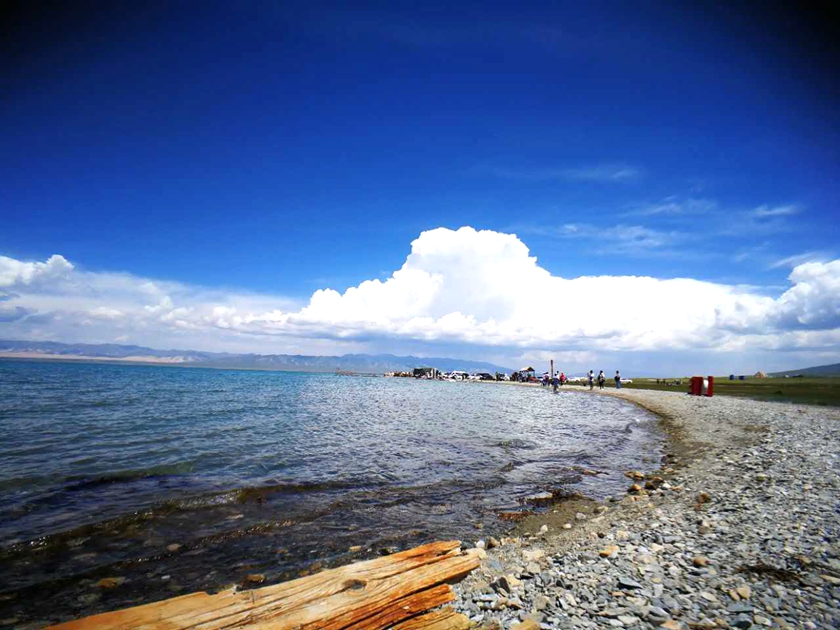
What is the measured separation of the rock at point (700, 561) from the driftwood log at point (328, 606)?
4.51 meters

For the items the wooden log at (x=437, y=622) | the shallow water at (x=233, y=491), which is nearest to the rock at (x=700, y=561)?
the wooden log at (x=437, y=622)

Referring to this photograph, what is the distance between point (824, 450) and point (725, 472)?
6505 millimetres

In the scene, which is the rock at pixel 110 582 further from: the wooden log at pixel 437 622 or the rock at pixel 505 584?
the rock at pixel 505 584

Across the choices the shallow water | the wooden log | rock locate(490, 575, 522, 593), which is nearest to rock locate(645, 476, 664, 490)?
the shallow water

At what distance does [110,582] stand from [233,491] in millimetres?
5687

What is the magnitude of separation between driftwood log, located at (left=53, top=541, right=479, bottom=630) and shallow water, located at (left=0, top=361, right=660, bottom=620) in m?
3.91

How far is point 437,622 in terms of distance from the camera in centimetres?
→ 505

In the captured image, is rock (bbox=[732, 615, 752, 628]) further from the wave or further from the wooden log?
the wave

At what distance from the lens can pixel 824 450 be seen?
16797 millimetres

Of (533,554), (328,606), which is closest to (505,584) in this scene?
(533,554)

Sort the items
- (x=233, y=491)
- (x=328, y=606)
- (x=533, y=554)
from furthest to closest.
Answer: (x=233, y=491)
(x=533, y=554)
(x=328, y=606)

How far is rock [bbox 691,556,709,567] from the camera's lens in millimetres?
6984

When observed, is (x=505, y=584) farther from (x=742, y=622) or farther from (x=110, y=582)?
(x=110, y=582)

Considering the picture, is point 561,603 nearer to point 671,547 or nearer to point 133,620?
point 671,547
